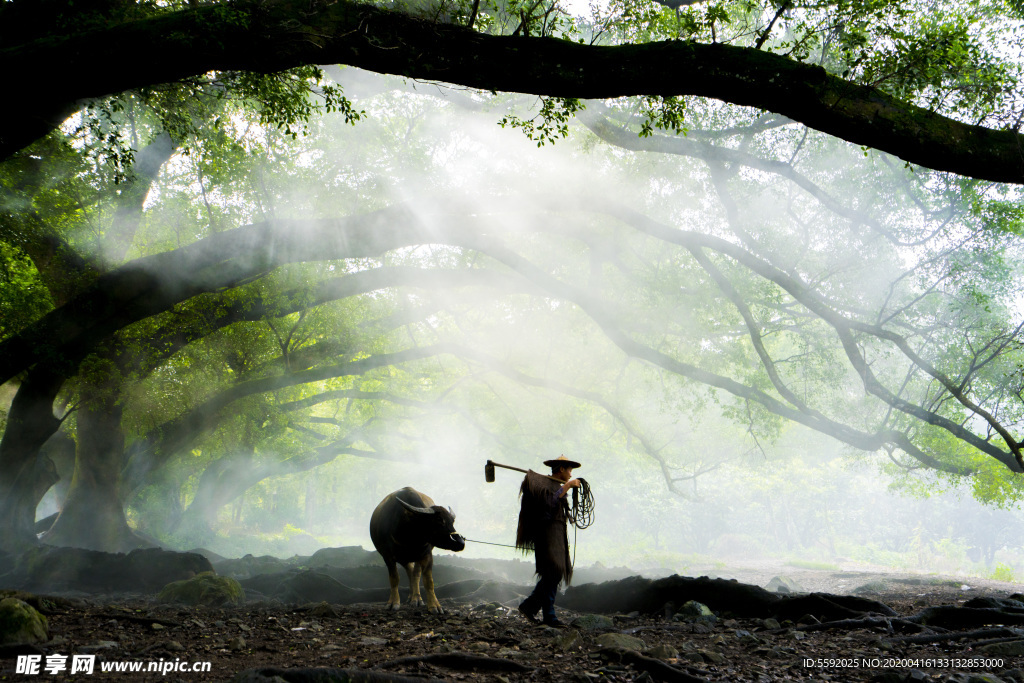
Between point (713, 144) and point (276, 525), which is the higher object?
point (713, 144)

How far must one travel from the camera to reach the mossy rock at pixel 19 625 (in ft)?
14.6

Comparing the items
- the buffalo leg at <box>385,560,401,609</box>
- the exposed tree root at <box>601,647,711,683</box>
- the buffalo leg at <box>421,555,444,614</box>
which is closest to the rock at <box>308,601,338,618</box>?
the buffalo leg at <box>385,560,401,609</box>

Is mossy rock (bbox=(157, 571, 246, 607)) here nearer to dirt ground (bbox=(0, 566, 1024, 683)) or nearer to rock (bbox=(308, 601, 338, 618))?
dirt ground (bbox=(0, 566, 1024, 683))

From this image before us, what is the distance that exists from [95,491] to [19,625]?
1288 centimetres

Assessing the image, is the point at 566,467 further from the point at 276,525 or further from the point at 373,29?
the point at 276,525

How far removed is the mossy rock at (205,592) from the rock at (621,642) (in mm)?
5763

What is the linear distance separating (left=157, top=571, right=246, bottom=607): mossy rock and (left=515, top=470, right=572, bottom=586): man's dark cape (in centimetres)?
465

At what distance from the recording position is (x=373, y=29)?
5.34m

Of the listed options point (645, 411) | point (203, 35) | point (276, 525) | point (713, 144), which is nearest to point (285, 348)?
point (203, 35)

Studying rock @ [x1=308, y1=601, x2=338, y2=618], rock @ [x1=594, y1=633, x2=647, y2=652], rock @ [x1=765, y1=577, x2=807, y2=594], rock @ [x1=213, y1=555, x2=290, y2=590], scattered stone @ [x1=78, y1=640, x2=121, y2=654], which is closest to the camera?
scattered stone @ [x1=78, y1=640, x2=121, y2=654]

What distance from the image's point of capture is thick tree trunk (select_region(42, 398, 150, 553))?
1494cm

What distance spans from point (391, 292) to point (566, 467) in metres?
13.7

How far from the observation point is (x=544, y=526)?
6.44m

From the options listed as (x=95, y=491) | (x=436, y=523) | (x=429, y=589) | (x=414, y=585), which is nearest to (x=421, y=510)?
(x=436, y=523)
